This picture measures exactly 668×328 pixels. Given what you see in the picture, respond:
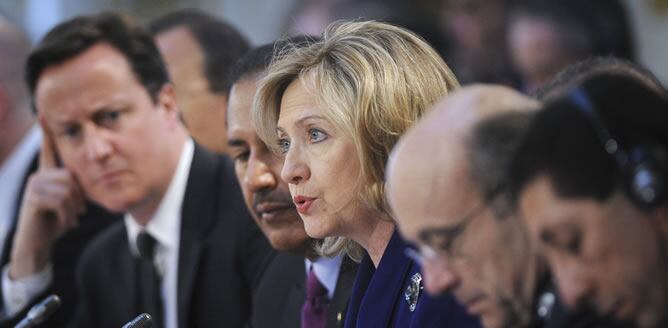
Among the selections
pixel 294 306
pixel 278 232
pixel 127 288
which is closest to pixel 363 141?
pixel 278 232

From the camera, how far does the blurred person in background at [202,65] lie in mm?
3914

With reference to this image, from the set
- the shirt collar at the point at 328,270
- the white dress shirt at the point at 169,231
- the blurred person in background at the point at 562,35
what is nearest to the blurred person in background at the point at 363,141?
the shirt collar at the point at 328,270

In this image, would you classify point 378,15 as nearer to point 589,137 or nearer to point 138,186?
point 138,186

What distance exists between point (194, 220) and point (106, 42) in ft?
2.24

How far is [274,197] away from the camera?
8.68 ft

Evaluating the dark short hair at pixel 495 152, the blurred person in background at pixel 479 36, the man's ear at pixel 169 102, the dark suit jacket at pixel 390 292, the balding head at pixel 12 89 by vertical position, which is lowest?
the blurred person in background at pixel 479 36

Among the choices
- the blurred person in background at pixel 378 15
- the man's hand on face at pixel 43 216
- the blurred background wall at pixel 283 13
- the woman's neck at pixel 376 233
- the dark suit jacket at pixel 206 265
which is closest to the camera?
the woman's neck at pixel 376 233

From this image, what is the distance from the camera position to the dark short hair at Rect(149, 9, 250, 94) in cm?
394

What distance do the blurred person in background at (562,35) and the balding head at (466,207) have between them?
300cm

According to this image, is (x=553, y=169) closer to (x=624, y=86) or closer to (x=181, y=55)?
(x=624, y=86)

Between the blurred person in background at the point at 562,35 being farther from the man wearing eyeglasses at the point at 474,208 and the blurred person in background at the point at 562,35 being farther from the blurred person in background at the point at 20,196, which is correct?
the man wearing eyeglasses at the point at 474,208

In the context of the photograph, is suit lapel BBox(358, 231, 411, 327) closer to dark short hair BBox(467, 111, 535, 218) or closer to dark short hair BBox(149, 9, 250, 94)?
dark short hair BBox(467, 111, 535, 218)

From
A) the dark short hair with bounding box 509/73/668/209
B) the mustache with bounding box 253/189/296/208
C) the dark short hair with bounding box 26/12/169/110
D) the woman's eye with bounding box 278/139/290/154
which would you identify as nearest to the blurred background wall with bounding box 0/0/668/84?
the dark short hair with bounding box 26/12/169/110

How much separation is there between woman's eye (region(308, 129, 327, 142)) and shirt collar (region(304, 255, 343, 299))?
1.63 ft
